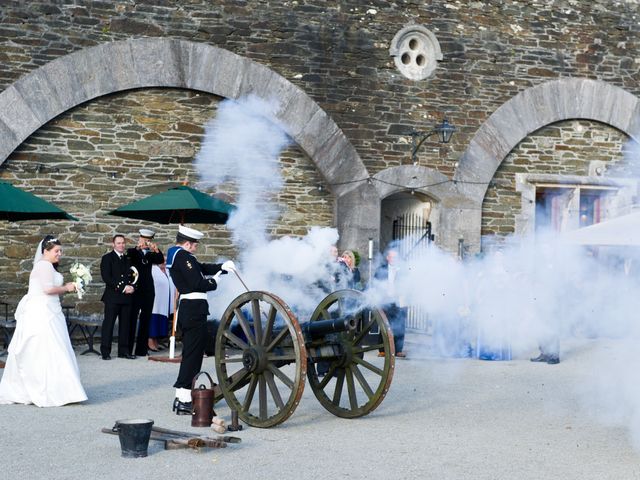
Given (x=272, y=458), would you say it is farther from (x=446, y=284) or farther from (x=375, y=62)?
(x=375, y=62)

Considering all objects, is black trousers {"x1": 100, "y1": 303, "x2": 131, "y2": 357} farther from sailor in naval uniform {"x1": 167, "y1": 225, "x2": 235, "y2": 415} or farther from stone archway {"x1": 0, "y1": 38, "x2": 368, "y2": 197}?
sailor in naval uniform {"x1": 167, "y1": 225, "x2": 235, "y2": 415}

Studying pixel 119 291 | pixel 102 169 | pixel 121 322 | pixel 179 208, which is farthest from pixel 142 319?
pixel 179 208

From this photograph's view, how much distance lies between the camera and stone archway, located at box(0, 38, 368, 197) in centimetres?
1304

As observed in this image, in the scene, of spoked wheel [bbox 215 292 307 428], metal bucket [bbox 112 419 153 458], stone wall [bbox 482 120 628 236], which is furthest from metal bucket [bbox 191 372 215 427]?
stone wall [bbox 482 120 628 236]

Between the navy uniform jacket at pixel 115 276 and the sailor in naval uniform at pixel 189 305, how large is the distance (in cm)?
391

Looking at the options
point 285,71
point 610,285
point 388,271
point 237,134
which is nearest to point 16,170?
point 237,134

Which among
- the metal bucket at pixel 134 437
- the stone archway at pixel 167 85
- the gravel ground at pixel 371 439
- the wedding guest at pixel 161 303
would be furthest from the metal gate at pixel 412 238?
the metal bucket at pixel 134 437

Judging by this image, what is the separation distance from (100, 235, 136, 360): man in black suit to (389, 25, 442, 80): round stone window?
546cm

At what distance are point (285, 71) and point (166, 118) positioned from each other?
193 centimetres

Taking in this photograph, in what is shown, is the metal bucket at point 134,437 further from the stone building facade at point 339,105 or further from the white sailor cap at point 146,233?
the stone building facade at point 339,105

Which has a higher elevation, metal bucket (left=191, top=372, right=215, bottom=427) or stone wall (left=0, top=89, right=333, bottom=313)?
stone wall (left=0, top=89, right=333, bottom=313)

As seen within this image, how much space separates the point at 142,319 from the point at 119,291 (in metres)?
0.63

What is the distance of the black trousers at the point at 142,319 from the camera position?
12.6m

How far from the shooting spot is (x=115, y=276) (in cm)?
1238
